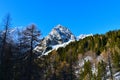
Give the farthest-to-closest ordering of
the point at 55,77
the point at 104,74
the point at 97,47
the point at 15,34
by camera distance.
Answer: the point at 97,47
the point at 104,74
the point at 55,77
the point at 15,34

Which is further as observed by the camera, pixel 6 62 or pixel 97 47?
pixel 97 47

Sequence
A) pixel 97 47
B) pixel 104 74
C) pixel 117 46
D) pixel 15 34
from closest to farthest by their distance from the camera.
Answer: pixel 15 34, pixel 104 74, pixel 117 46, pixel 97 47

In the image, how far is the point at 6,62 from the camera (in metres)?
33.9

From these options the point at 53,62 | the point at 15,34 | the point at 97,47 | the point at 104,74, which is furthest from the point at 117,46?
the point at 15,34

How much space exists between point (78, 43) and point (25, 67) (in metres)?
115

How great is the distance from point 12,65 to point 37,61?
347 centimetres


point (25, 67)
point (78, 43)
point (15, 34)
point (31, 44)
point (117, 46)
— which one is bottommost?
point (25, 67)

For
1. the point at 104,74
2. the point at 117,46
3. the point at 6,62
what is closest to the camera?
the point at 6,62

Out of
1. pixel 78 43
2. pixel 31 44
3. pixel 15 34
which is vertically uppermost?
pixel 78 43

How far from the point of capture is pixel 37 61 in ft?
115

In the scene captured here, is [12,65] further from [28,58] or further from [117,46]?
[117,46]

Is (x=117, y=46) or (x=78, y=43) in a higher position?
(x=78, y=43)

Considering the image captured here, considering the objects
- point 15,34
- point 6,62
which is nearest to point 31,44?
point 6,62

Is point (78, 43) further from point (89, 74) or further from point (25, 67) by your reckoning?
point (25, 67)
